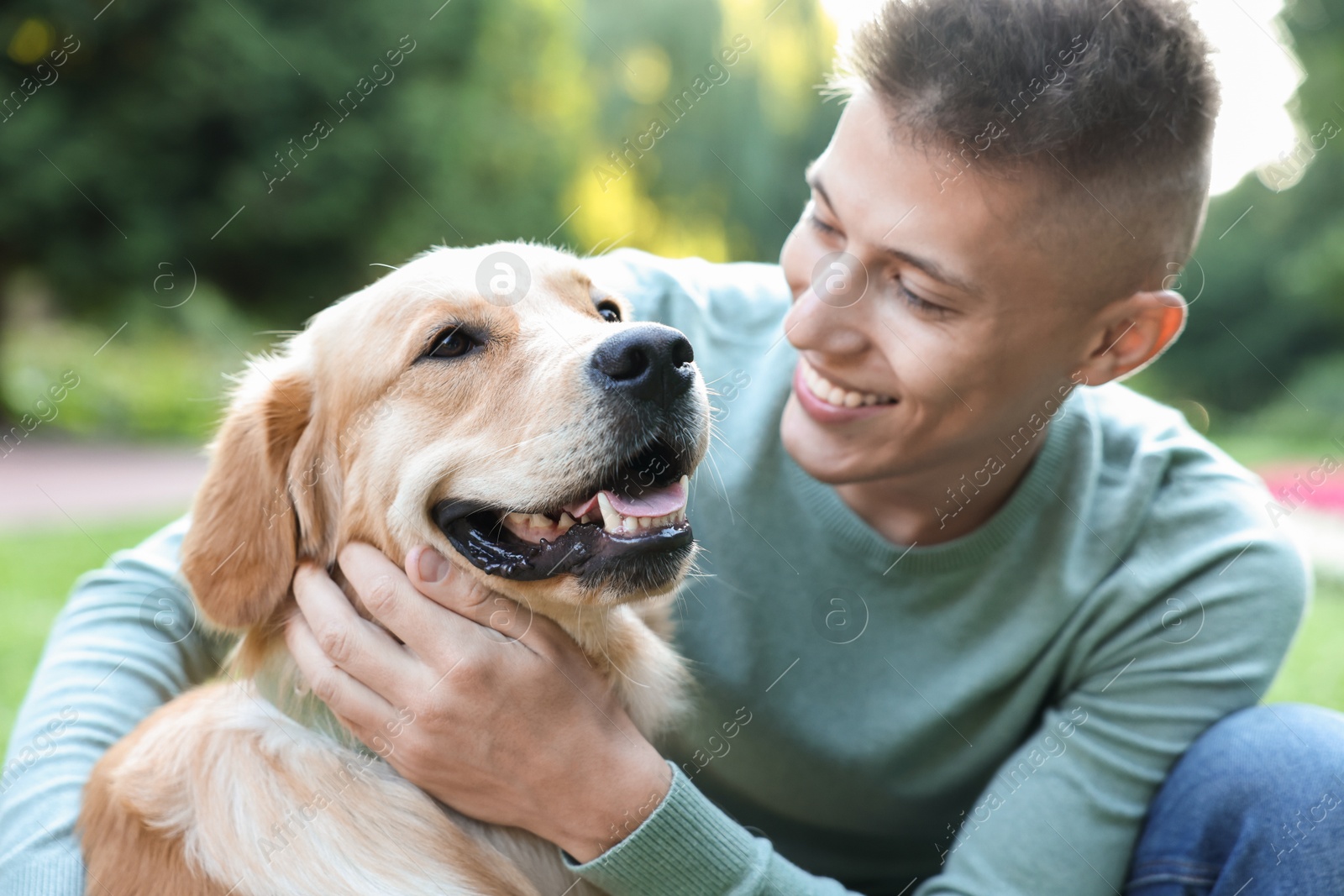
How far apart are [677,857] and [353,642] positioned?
29.3 inches

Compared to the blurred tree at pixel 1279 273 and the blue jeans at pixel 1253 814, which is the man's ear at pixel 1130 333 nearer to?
the blue jeans at pixel 1253 814

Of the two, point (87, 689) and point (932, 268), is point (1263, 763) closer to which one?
point (932, 268)

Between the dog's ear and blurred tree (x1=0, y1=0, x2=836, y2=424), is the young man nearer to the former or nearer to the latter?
the dog's ear

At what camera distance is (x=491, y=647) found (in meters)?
1.92

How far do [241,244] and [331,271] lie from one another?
4.52 feet

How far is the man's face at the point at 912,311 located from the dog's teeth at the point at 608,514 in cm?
58

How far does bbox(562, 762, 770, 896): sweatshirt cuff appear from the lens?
1.91m

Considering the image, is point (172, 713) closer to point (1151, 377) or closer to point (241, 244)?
point (241, 244)

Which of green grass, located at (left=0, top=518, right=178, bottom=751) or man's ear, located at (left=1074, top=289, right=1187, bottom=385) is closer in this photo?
man's ear, located at (left=1074, top=289, right=1187, bottom=385)

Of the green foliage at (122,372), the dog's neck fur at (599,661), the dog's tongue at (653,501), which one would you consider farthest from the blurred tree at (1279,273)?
the dog's tongue at (653,501)

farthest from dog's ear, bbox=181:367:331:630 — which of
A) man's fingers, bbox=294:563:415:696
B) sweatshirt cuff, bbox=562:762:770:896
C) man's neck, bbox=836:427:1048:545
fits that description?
man's neck, bbox=836:427:1048:545

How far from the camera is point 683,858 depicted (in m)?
1.92

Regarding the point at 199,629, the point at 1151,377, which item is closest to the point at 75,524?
the point at 199,629

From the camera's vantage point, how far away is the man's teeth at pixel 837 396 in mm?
2268
